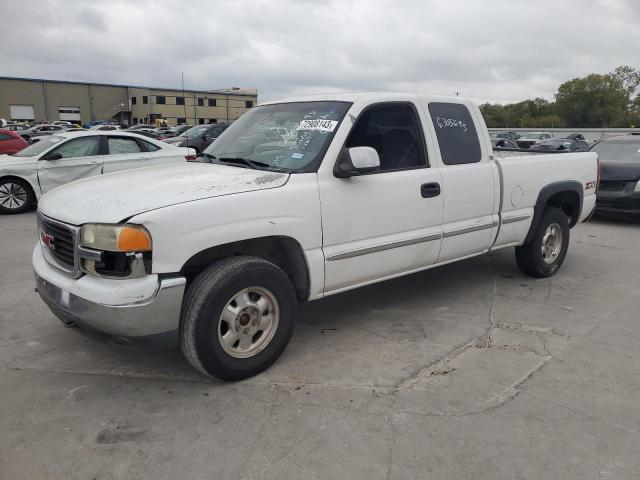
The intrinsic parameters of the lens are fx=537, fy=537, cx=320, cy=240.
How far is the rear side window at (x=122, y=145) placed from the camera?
10.4 meters

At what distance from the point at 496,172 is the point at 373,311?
167 centimetres

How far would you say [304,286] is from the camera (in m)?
3.70

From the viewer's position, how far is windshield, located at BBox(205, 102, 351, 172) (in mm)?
3785

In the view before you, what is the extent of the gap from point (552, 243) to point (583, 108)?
244ft

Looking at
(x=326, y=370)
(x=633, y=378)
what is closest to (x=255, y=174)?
(x=326, y=370)

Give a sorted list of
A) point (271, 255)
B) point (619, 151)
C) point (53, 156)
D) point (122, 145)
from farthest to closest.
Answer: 1. point (122, 145)
2. point (619, 151)
3. point (53, 156)
4. point (271, 255)

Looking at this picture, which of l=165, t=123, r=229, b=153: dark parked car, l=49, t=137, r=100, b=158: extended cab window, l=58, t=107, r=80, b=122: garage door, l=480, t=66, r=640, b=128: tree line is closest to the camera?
l=49, t=137, r=100, b=158: extended cab window

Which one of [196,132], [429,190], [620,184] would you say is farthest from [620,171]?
[196,132]

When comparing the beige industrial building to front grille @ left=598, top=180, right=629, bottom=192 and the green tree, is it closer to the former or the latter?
the green tree

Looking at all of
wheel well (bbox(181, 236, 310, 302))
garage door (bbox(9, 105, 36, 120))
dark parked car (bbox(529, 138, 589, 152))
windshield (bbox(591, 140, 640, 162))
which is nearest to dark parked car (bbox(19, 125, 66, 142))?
dark parked car (bbox(529, 138, 589, 152))

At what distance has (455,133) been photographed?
15.2 ft

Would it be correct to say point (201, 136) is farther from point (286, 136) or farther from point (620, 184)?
point (286, 136)

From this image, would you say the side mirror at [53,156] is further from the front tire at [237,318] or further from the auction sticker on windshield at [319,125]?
the front tire at [237,318]

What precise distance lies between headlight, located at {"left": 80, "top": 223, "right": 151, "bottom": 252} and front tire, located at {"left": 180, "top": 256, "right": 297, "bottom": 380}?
422mm
